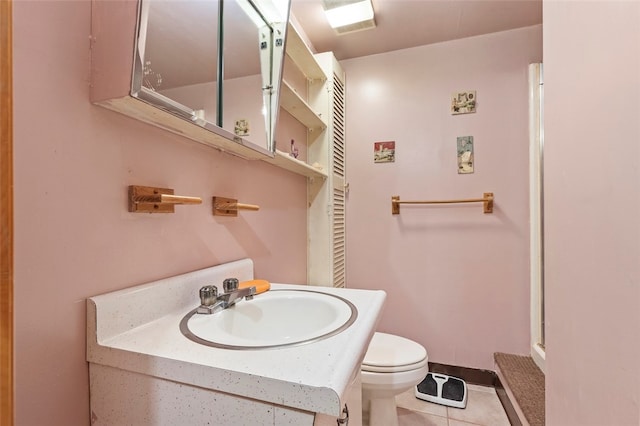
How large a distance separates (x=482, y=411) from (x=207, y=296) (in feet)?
5.29

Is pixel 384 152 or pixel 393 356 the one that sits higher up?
pixel 384 152

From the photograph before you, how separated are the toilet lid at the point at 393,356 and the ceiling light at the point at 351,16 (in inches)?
65.0

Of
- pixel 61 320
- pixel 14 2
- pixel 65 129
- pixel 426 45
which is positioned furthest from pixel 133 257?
pixel 426 45

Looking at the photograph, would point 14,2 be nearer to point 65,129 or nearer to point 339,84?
point 65,129

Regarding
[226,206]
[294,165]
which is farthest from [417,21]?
[226,206]

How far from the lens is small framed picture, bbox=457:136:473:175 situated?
5.98 feet

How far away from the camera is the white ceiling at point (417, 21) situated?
156 cm

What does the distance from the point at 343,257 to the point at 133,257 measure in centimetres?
146

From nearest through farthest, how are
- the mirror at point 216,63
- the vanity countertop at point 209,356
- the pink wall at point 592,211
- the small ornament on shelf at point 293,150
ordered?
the vanity countertop at point 209,356
the pink wall at point 592,211
the mirror at point 216,63
the small ornament on shelf at point 293,150

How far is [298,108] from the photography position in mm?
1517

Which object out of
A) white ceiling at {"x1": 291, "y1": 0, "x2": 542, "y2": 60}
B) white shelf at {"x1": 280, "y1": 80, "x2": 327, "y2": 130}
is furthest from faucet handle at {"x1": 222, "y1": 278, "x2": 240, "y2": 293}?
white ceiling at {"x1": 291, "y1": 0, "x2": 542, "y2": 60}

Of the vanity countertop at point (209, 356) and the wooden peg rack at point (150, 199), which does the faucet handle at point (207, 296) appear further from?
the wooden peg rack at point (150, 199)

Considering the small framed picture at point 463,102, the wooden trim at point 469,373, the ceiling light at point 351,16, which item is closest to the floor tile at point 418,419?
the wooden trim at point 469,373

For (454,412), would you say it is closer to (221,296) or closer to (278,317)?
(278,317)
